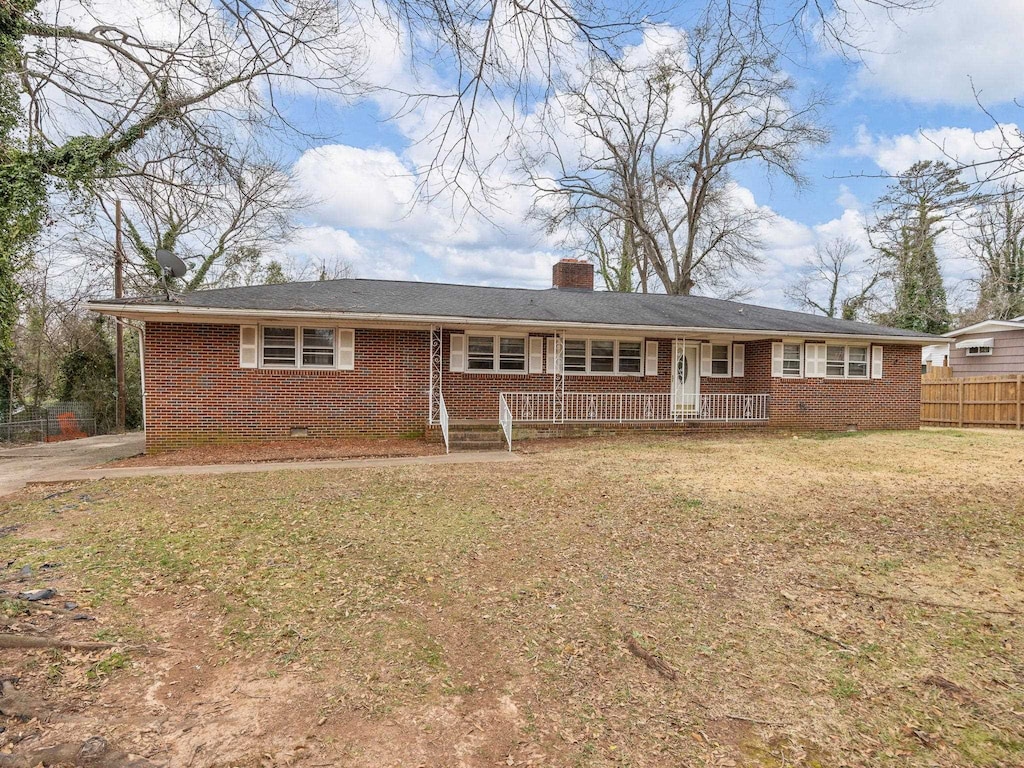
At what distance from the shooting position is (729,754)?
246 cm

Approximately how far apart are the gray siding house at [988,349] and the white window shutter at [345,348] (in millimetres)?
19565

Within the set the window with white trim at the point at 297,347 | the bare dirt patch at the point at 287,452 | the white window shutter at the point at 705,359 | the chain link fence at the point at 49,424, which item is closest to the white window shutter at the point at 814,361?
the white window shutter at the point at 705,359

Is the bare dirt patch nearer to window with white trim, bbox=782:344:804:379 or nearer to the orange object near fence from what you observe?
the orange object near fence

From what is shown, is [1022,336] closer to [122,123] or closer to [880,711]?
[880,711]

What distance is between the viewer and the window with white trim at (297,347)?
12.1 meters

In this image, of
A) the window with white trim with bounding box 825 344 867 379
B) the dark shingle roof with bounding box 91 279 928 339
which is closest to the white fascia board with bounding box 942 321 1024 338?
the dark shingle roof with bounding box 91 279 928 339

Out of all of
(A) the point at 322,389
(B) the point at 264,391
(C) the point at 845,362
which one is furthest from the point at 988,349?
(B) the point at 264,391

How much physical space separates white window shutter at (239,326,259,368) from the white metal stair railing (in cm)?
554

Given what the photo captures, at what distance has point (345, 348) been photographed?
12.4m

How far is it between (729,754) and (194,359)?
1220 cm

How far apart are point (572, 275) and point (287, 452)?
40.3ft

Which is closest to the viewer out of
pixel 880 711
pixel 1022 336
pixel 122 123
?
pixel 880 711

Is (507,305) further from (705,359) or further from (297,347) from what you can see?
(705,359)

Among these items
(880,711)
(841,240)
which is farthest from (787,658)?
(841,240)
